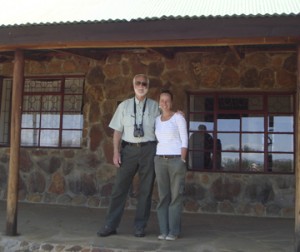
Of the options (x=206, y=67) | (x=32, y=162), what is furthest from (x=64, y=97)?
(x=206, y=67)

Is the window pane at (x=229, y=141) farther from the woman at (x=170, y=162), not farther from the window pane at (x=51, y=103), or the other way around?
the window pane at (x=51, y=103)

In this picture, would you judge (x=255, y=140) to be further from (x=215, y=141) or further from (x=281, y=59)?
(x=281, y=59)

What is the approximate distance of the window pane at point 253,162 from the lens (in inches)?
324

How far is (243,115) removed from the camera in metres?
8.39

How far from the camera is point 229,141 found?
8.45 metres

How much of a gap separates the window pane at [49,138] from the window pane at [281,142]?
156 inches

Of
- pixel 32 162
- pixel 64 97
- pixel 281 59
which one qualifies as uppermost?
pixel 281 59

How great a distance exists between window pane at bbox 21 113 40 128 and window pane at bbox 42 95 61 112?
233 mm

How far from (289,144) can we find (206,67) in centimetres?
193

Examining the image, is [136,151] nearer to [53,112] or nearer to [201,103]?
[201,103]

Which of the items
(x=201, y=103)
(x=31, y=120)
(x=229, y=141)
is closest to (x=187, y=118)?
(x=201, y=103)

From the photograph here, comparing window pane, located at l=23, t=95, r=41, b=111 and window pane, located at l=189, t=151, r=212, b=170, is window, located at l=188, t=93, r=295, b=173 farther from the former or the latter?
window pane, located at l=23, t=95, r=41, b=111

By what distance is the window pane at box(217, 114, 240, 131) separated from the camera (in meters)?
8.42

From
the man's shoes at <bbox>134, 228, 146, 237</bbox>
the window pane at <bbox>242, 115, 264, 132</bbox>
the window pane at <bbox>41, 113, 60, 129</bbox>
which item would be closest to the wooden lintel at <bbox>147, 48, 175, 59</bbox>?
the window pane at <bbox>242, 115, 264, 132</bbox>
